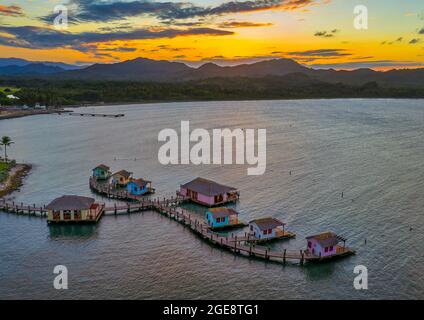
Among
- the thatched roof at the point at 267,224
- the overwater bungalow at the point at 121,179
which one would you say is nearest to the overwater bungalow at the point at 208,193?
the overwater bungalow at the point at 121,179

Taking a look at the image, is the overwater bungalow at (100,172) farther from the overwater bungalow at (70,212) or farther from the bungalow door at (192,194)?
the overwater bungalow at (70,212)

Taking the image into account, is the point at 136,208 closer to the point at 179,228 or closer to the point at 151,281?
the point at 179,228

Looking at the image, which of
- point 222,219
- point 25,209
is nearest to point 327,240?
point 222,219

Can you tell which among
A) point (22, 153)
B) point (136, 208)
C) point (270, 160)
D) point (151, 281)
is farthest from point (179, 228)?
point (22, 153)

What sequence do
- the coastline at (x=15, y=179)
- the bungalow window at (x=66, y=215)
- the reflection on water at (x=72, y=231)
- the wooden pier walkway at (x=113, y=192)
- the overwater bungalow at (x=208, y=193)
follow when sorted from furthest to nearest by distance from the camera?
the coastline at (x=15, y=179), the wooden pier walkway at (x=113, y=192), the overwater bungalow at (x=208, y=193), the bungalow window at (x=66, y=215), the reflection on water at (x=72, y=231)

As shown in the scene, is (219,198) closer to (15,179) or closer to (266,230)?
(266,230)

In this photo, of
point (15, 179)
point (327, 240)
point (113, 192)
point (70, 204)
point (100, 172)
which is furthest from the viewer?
point (100, 172)
